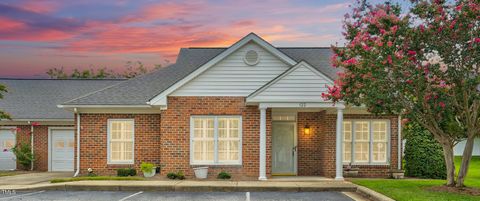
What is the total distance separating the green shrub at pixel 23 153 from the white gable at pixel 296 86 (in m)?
12.1

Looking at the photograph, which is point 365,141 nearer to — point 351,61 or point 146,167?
point 351,61

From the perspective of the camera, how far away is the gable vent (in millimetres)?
19266

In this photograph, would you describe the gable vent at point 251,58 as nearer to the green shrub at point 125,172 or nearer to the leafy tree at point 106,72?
the green shrub at point 125,172

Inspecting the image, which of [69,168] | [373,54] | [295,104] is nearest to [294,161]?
[295,104]

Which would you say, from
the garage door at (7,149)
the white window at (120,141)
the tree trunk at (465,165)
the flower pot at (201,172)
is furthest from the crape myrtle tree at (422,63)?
the garage door at (7,149)

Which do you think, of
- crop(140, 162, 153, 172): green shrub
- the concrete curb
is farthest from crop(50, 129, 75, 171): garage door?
the concrete curb

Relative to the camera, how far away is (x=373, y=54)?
14273 mm

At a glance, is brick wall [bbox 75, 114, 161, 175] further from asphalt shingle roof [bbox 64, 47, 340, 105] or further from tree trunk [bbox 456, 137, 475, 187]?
tree trunk [bbox 456, 137, 475, 187]

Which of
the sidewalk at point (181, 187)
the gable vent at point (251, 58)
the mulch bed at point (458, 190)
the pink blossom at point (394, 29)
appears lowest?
the sidewalk at point (181, 187)

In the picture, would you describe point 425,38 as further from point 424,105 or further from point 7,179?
point 7,179

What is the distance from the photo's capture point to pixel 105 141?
2030 cm

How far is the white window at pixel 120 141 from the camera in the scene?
20344 mm

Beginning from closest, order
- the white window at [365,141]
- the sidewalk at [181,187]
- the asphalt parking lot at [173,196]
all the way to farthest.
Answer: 1. the asphalt parking lot at [173,196]
2. the sidewalk at [181,187]
3. the white window at [365,141]

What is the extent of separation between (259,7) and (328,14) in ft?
11.5
